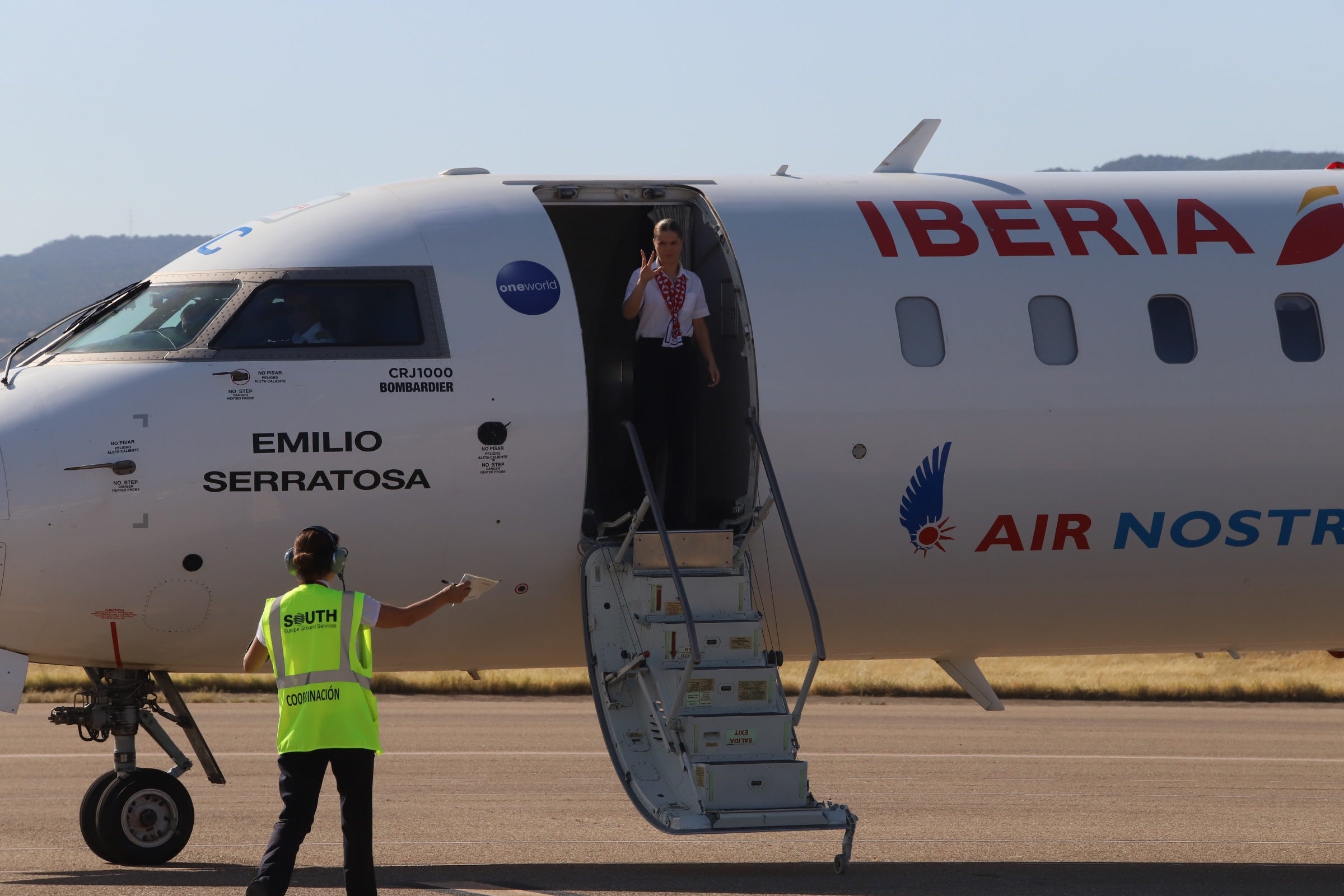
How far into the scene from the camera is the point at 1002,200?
452 inches

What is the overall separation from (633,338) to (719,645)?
130 inches

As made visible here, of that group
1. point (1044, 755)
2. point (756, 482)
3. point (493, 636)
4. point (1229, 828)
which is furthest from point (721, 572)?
point (1044, 755)

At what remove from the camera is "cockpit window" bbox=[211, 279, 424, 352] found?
10.1 metres

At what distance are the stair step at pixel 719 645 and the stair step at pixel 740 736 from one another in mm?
418

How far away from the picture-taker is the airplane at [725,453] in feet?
32.0

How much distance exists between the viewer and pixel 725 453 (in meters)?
11.3

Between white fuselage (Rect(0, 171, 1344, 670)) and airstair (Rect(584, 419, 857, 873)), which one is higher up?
white fuselage (Rect(0, 171, 1344, 670))

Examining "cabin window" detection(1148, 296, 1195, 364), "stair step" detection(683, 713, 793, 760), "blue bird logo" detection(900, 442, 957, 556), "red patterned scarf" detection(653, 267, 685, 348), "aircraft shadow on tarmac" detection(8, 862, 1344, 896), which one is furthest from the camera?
"cabin window" detection(1148, 296, 1195, 364)

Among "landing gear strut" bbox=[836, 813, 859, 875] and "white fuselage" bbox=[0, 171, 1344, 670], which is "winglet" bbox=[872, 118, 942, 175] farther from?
"landing gear strut" bbox=[836, 813, 859, 875]

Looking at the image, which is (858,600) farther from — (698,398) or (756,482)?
(698,398)

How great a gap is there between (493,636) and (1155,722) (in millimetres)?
14516

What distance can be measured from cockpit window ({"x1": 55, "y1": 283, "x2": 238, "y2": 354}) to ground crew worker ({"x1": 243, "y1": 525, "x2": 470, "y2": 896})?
272cm

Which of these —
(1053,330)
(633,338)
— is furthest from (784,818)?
(633,338)

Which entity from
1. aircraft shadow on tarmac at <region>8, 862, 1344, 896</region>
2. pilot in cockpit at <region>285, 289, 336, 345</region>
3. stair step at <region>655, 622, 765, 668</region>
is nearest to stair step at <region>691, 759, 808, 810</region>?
stair step at <region>655, 622, 765, 668</region>
